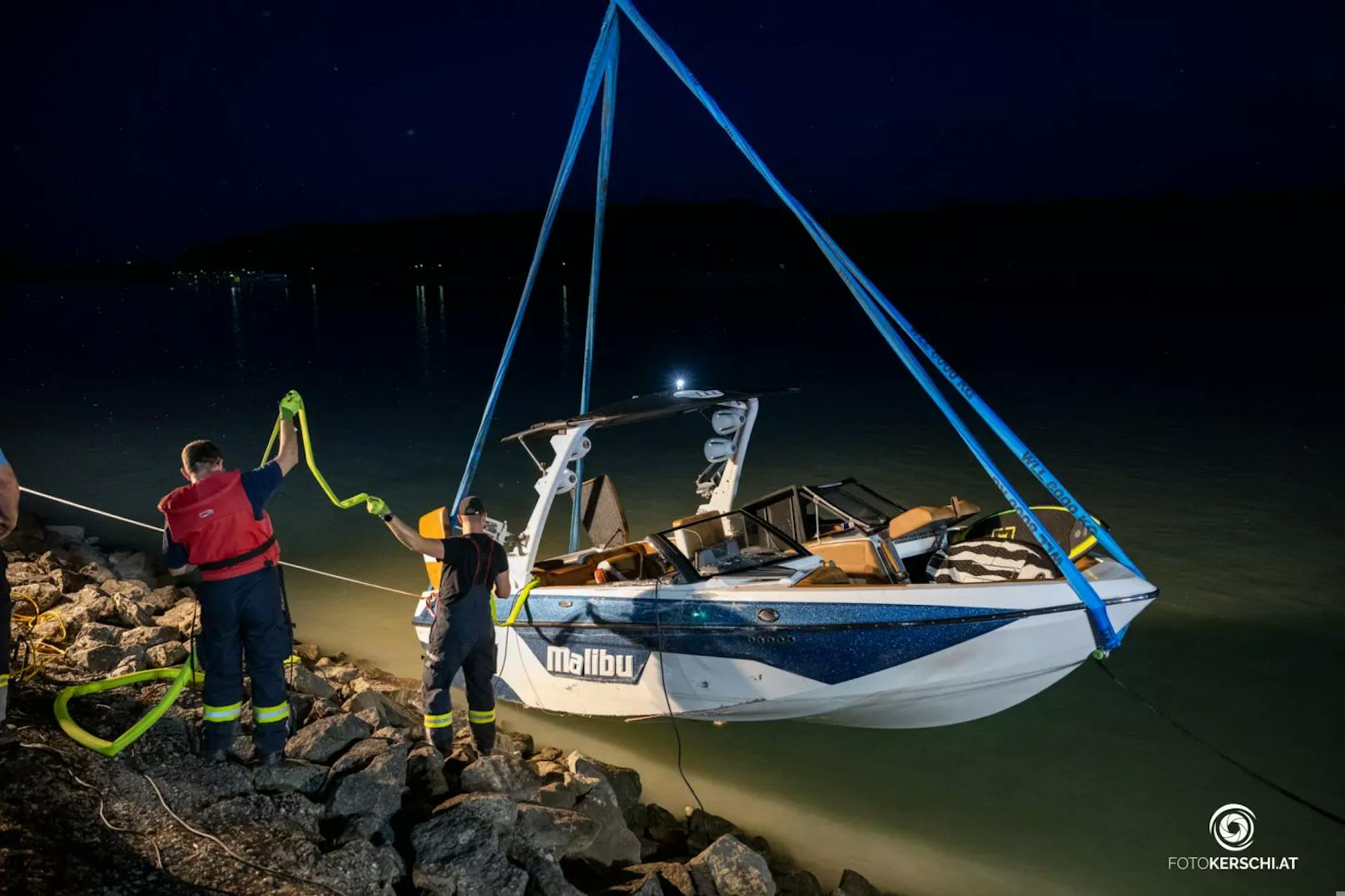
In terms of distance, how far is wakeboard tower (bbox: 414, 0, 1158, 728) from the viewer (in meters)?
6.04

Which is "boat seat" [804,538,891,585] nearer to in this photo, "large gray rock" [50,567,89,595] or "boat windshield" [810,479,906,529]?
"boat windshield" [810,479,906,529]

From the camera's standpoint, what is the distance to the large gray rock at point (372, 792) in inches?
194

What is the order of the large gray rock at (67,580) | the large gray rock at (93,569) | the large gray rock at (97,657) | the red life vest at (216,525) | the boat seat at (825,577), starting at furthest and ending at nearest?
the large gray rock at (93,569) → the large gray rock at (67,580) → the boat seat at (825,577) → the large gray rock at (97,657) → the red life vest at (216,525)

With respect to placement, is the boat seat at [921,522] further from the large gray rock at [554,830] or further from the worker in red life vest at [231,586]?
the worker in red life vest at [231,586]

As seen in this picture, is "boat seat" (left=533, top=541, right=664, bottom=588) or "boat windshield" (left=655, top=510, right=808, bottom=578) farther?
"boat seat" (left=533, top=541, right=664, bottom=588)

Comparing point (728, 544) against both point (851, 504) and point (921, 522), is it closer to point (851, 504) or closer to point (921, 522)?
point (851, 504)

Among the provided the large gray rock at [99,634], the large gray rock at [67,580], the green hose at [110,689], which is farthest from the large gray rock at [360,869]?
the large gray rock at [67,580]

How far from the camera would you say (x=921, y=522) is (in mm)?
7562

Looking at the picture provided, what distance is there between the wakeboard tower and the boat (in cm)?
1

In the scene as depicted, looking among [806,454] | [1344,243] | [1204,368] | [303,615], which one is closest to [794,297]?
[1344,243]

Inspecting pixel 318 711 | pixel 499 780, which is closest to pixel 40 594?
pixel 318 711

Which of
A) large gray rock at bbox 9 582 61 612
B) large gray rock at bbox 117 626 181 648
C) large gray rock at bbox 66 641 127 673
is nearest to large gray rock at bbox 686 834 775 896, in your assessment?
large gray rock at bbox 66 641 127 673

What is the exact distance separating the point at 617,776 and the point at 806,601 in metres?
1.74

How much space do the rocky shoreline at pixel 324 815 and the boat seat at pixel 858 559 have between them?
1964 mm
